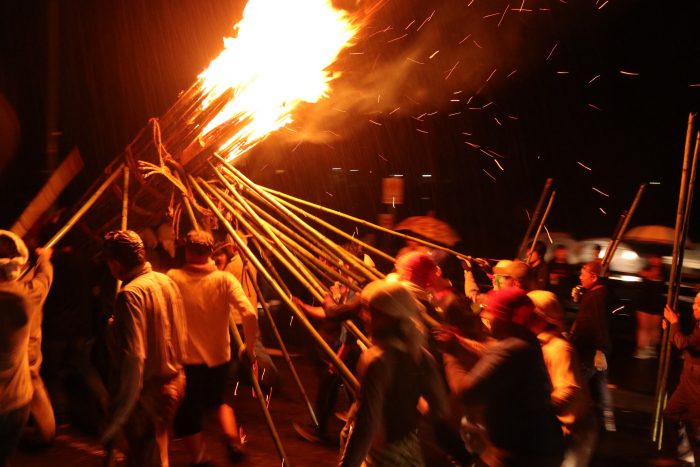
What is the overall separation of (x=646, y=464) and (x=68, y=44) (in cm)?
962

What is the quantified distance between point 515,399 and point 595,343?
3.62m

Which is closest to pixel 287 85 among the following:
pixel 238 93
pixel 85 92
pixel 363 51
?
pixel 238 93

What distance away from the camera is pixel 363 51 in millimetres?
5973

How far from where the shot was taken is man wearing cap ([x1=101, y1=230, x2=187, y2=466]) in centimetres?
363

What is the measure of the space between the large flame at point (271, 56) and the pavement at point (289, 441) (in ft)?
8.51

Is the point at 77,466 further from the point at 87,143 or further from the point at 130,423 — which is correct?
the point at 87,143

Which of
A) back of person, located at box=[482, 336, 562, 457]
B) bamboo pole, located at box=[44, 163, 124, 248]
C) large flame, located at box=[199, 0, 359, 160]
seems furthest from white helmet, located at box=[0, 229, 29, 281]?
back of person, located at box=[482, 336, 562, 457]

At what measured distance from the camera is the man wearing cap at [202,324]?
4.83 metres

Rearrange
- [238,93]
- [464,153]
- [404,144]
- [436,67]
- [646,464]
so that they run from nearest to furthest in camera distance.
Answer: [238,93], [646,464], [436,67], [404,144], [464,153]

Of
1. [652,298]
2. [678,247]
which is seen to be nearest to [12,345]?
[678,247]

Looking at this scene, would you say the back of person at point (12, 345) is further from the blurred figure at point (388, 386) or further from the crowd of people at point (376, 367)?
the blurred figure at point (388, 386)

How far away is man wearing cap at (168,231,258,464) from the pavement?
71cm

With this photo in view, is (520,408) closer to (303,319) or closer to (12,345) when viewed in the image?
(303,319)

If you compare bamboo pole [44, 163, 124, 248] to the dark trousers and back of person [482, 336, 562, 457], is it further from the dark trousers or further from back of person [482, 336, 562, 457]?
back of person [482, 336, 562, 457]
